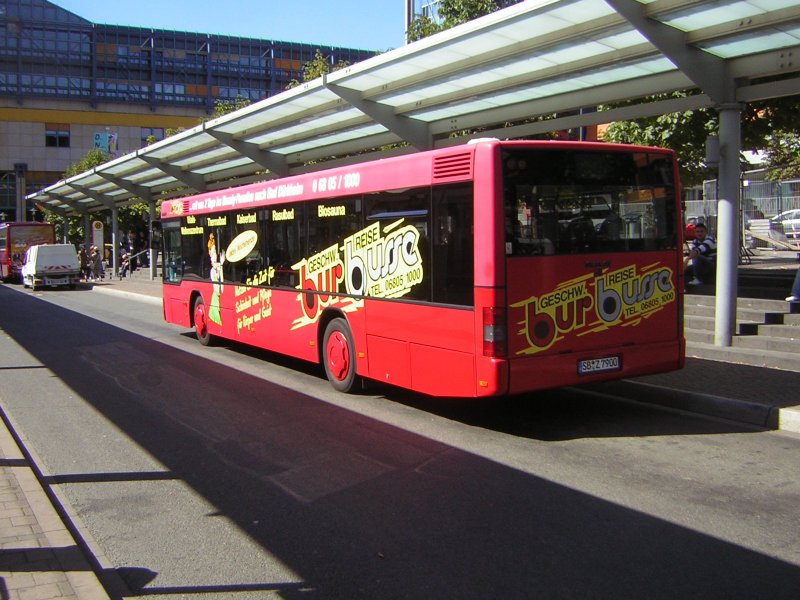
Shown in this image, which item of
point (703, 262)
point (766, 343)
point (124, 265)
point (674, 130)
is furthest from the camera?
point (124, 265)

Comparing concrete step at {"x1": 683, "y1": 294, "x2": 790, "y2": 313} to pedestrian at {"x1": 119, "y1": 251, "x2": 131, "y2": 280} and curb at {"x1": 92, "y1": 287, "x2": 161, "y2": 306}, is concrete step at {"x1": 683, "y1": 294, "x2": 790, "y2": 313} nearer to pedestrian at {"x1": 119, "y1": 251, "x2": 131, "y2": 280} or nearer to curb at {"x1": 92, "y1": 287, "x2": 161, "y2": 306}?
curb at {"x1": 92, "y1": 287, "x2": 161, "y2": 306}

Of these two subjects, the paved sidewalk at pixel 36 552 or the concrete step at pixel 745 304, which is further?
the concrete step at pixel 745 304

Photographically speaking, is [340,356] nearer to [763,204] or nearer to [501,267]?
[501,267]

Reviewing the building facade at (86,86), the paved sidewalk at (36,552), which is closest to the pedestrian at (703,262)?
the paved sidewalk at (36,552)

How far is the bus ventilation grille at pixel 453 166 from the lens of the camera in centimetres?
678

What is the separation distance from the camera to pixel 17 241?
129 feet


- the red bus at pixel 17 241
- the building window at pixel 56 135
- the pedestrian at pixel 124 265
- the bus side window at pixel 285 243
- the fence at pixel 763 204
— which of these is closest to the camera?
the bus side window at pixel 285 243

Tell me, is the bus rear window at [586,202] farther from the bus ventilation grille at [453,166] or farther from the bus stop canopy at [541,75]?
the bus stop canopy at [541,75]

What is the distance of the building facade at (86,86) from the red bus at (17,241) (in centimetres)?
2860

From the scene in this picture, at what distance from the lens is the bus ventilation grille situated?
6779mm

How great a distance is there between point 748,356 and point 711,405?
7.83 ft

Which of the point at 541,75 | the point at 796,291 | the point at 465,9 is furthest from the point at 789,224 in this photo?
the point at 541,75

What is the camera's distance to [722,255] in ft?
33.2

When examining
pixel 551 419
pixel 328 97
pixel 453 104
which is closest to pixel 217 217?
pixel 328 97
